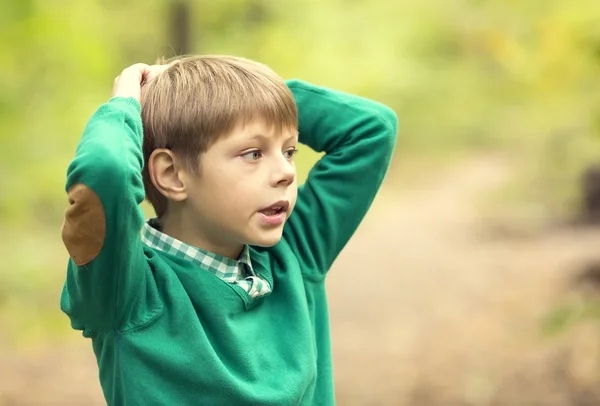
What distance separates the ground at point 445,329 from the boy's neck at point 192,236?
2.78 m

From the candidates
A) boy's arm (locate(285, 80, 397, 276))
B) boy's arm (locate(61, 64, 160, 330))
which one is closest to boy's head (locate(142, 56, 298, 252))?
boy's arm (locate(61, 64, 160, 330))

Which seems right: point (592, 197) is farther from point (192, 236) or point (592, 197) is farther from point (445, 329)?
point (192, 236)

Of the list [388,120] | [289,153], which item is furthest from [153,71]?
[388,120]

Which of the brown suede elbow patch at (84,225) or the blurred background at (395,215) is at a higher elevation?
the brown suede elbow patch at (84,225)

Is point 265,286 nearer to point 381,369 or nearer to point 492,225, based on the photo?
point 381,369

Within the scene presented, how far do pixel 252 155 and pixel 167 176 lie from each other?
161 millimetres

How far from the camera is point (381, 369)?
14.8 feet

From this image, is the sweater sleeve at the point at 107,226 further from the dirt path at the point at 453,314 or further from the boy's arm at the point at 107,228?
the dirt path at the point at 453,314

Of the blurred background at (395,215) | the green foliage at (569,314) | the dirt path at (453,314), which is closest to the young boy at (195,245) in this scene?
the green foliage at (569,314)

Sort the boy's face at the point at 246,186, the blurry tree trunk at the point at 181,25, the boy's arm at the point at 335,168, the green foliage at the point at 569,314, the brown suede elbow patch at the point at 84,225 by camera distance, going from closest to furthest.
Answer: the brown suede elbow patch at the point at 84,225, the boy's face at the point at 246,186, the boy's arm at the point at 335,168, the green foliage at the point at 569,314, the blurry tree trunk at the point at 181,25

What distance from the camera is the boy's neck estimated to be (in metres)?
1.48

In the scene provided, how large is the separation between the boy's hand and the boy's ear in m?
0.11

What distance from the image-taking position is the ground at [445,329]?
13.5ft

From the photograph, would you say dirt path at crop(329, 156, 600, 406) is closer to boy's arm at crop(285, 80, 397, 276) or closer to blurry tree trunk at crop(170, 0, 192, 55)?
blurry tree trunk at crop(170, 0, 192, 55)
